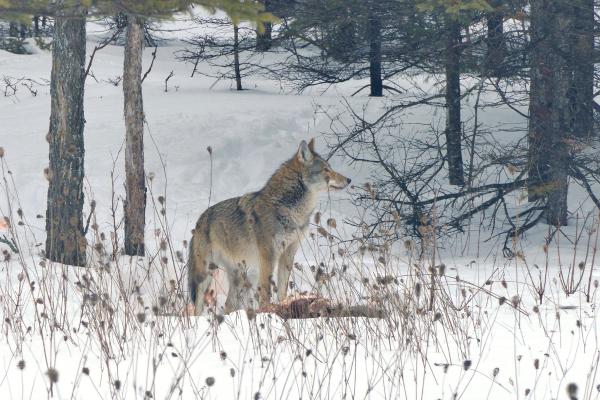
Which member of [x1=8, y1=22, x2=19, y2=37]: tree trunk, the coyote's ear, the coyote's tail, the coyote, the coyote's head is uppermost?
[x1=8, y1=22, x2=19, y2=37]: tree trunk

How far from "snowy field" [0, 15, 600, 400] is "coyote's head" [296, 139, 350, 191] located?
0.64 metres

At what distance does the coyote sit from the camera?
9.18 m

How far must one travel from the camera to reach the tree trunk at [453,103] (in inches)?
509

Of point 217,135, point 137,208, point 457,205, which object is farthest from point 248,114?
point 137,208

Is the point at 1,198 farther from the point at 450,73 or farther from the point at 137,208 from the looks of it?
the point at 450,73

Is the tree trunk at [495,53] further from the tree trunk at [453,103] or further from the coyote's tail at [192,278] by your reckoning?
the coyote's tail at [192,278]

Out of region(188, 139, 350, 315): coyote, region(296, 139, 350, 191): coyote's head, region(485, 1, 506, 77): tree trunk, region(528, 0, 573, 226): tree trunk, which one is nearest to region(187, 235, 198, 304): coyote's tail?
region(188, 139, 350, 315): coyote

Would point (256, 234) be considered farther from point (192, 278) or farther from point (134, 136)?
point (134, 136)

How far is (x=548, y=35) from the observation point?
1254cm

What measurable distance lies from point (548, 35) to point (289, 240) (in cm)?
543

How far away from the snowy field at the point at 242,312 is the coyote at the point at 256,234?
1.19 ft

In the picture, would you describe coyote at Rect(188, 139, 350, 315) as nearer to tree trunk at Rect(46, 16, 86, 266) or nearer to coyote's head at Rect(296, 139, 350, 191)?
coyote's head at Rect(296, 139, 350, 191)

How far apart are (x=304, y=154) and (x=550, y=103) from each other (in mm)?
4897

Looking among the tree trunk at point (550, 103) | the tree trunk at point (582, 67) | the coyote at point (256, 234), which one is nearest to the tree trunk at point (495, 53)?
the tree trunk at point (550, 103)
